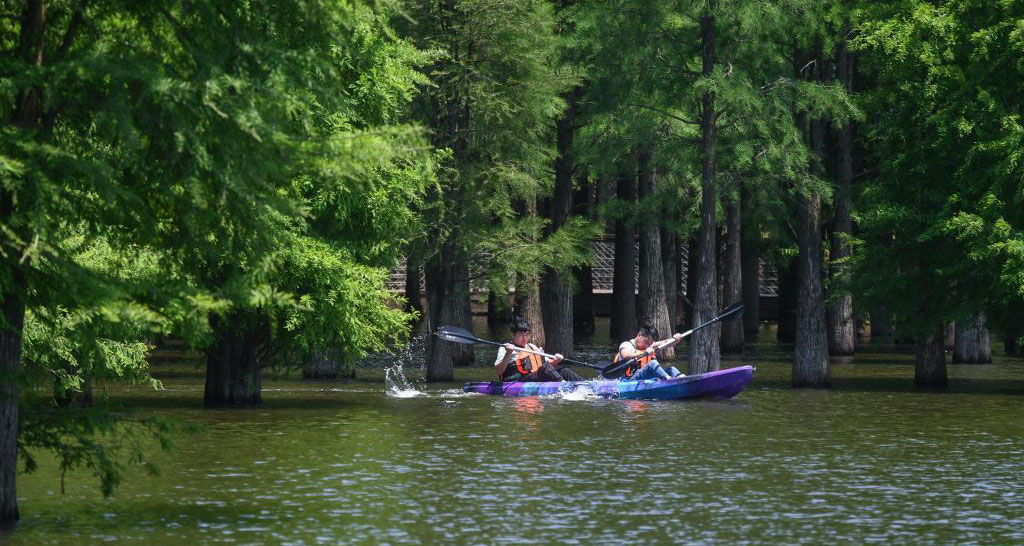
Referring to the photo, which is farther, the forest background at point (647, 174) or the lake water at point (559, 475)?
the forest background at point (647, 174)

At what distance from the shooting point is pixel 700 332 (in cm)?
3503

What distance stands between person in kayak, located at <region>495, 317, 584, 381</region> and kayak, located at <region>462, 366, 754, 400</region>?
61 cm

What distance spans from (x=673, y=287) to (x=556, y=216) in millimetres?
9177

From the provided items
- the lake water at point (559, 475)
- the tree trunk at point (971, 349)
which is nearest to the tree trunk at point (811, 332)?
the lake water at point (559, 475)

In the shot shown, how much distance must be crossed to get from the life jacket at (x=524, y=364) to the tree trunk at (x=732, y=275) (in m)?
9.34

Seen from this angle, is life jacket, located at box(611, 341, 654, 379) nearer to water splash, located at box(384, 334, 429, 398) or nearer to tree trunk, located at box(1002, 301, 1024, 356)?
water splash, located at box(384, 334, 429, 398)

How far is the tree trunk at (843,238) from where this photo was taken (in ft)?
120

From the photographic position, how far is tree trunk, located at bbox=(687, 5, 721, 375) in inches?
1373

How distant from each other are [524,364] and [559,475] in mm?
13769

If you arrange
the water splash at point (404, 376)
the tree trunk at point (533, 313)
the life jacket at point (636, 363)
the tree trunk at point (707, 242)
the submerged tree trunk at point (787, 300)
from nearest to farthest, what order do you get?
the water splash at point (404, 376) < the life jacket at point (636, 363) < the tree trunk at point (707, 242) < the tree trunk at point (533, 313) < the submerged tree trunk at point (787, 300)

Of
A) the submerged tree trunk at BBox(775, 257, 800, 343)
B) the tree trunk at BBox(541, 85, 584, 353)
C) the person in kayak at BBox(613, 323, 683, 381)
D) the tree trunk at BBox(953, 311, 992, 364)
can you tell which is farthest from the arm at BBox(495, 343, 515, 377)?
the submerged tree trunk at BBox(775, 257, 800, 343)

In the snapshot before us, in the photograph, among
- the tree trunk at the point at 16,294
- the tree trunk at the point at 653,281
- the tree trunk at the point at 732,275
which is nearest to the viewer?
the tree trunk at the point at 16,294

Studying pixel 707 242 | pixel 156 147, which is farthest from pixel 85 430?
pixel 707 242

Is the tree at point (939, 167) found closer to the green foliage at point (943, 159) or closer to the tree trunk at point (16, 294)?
the green foliage at point (943, 159)
